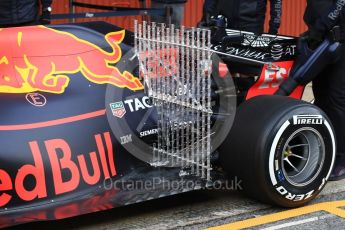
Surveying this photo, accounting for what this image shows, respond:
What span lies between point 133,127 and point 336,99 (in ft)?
5.85

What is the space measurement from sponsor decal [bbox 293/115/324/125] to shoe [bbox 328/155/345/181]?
2.83 feet

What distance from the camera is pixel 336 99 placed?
17.2 ft

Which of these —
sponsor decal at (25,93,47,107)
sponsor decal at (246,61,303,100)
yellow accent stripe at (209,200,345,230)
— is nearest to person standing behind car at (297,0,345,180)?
sponsor decal at (246,61,303,100)

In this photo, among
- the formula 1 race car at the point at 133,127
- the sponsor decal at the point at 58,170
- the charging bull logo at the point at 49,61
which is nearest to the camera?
the sponsor decal at the point at 58,170

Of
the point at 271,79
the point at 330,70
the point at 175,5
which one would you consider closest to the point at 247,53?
the point at 271,79

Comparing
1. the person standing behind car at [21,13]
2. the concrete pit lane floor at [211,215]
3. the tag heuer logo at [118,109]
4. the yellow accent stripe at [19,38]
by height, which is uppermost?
the person standing behind car at [21,13]

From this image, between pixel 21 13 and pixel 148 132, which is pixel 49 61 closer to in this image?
pixel 148 132

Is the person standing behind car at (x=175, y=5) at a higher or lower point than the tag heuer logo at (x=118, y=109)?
higher

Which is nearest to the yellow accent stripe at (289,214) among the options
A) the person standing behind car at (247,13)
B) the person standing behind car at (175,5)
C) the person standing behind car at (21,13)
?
the person standing behind car at (247,13)

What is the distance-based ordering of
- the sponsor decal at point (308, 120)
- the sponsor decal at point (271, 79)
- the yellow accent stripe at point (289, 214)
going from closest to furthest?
the yellow accent stripe at point (289, 214) → the sponsor decal at point (308, 120) → the sponsor decal at point (271, 79)

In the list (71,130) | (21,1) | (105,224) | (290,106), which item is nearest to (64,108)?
(71,130)

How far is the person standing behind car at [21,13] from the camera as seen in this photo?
5801mm

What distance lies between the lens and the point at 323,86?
211 inches

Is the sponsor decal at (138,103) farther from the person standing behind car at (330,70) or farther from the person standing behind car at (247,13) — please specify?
the person standing behind car at (247,13)
